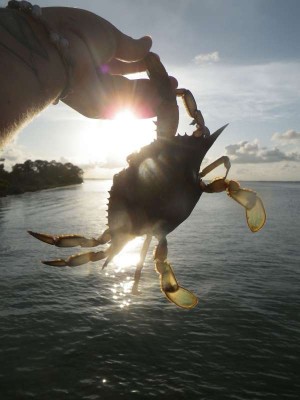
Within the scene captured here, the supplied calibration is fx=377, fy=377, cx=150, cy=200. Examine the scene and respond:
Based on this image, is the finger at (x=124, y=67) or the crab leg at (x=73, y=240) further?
the crab leg at (x=73, y=240)

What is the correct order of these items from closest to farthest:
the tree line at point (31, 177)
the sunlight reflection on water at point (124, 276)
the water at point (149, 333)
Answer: the water at point (149, 333)
the sunlight reflection on water at point (124, 276)
the tree line at point (31, 177)

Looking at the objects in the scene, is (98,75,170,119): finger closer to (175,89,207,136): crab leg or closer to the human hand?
the human hand

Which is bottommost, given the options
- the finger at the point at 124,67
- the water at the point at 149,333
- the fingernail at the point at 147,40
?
the water at the point at 149,333

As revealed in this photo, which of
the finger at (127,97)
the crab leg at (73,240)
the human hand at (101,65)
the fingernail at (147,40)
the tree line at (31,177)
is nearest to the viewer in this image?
the human hand at (101,65)

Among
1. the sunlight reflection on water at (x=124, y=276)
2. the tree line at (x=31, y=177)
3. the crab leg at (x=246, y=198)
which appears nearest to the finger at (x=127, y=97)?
the crab leg at (x=246, y=198)

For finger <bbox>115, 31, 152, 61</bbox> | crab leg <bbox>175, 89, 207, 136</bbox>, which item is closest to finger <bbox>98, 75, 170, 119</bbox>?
finger <bbox>115, 31, 152, 61</bbox>

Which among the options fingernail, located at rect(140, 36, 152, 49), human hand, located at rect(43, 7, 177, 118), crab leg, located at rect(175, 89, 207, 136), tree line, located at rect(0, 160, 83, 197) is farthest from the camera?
tree line, located at rect(0, 160, 83, 197)

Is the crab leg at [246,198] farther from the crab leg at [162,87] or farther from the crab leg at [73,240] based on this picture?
the crab leg at [73,240]
